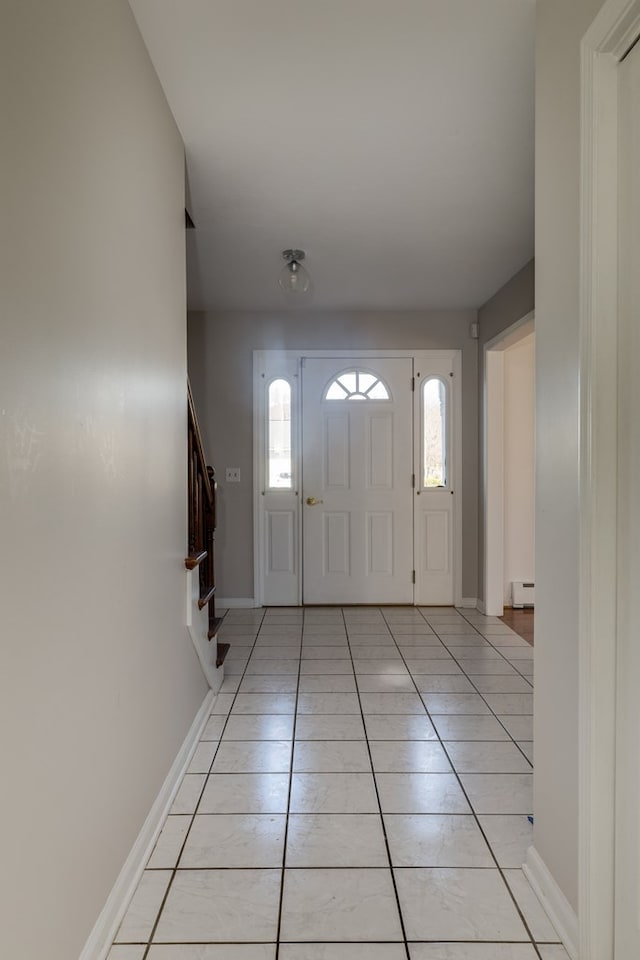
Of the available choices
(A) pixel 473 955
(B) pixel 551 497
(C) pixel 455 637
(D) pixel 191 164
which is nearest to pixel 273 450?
(C) pixel 455 637

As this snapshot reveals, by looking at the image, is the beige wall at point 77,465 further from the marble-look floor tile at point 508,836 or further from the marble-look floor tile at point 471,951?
the marble-look floor tile at point 508,836

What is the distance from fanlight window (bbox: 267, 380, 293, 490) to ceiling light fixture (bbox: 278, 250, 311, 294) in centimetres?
145

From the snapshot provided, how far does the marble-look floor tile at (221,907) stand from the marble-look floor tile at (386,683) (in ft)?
4.96

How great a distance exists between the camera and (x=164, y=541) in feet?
6.98

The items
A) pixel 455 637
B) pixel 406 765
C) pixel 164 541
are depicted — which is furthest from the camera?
pixel 455 637

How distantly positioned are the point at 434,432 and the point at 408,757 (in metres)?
3.15

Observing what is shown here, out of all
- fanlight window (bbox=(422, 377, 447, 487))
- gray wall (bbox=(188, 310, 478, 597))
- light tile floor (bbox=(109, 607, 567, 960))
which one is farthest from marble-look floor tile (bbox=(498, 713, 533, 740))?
fanlight window (bbox=(422, 377, 447, 487))

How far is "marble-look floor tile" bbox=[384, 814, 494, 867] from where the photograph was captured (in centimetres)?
176

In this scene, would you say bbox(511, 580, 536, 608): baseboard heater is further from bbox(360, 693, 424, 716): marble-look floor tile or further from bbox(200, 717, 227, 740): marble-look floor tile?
bbox(200, 717, 227, 740): marble-look floor tile

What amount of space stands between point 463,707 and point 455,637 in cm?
127

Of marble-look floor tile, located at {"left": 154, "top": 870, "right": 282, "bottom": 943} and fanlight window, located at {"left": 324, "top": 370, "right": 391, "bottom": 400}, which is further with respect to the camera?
fanlight window, located at {"left": 324, "top": 370, "right": 391, "bottom": 400}

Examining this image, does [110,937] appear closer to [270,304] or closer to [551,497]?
[551,497]

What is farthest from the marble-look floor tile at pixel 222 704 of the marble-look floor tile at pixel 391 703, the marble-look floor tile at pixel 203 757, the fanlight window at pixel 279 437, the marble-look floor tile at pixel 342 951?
the fanlight window at pixel 279 437

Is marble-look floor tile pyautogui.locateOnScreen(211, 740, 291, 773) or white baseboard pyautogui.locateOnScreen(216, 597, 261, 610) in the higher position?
white baseboard pyautogui.locateOnScreen(216, 597, 261, 610)
